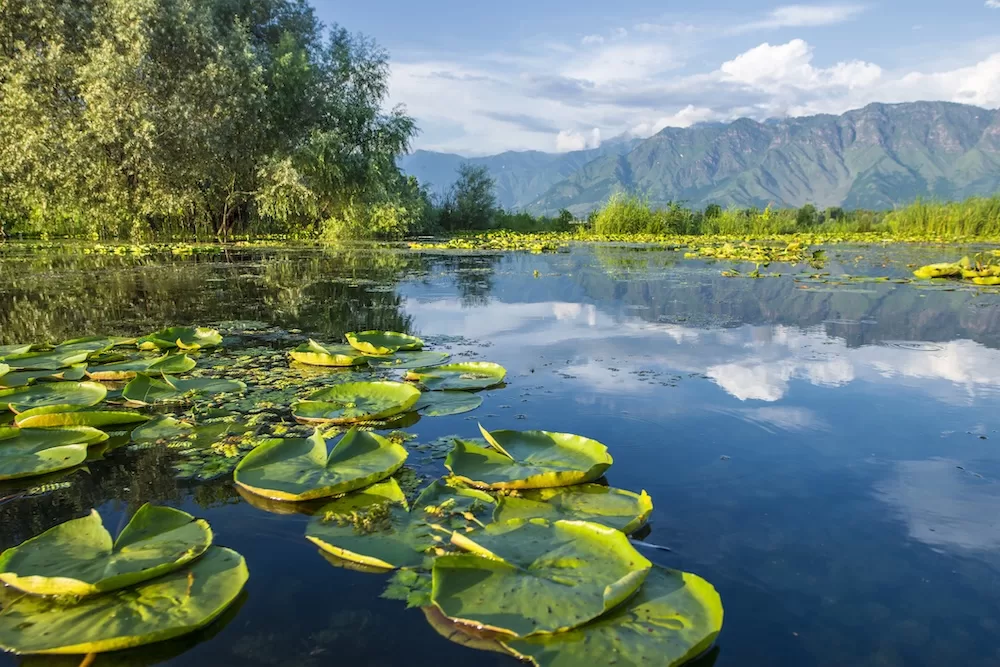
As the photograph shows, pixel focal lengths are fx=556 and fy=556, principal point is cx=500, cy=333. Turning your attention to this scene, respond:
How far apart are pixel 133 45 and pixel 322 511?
15655 millimetres

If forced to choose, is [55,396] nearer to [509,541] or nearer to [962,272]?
[509,541]

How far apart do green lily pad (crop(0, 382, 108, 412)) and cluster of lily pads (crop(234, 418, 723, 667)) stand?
126 cm

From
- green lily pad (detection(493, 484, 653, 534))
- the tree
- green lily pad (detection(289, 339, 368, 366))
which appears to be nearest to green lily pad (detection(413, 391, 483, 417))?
green lily pad (detection(289, 339, 368, 366))

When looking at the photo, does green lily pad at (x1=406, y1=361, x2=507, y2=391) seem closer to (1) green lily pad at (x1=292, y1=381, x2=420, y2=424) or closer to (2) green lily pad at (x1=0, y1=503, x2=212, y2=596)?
(1) green lily pad at (x1=292, y1=381, x2=420, y2=424)

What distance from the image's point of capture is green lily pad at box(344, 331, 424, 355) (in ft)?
12.1

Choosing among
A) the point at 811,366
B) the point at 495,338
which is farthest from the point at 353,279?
the point at 811,366

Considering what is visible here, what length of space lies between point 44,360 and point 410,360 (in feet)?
6.98

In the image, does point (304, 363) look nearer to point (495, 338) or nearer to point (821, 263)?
point (495, 338)

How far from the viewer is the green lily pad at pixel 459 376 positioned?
3.10 meters

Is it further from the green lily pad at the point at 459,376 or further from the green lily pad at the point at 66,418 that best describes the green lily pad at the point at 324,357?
the green lily pad at the point at 66,418

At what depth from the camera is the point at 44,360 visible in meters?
3.27

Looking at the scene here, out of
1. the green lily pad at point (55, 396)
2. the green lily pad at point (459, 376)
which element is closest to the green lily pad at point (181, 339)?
the green lily pad at point (55, 396)

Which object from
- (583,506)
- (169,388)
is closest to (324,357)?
(169,388)

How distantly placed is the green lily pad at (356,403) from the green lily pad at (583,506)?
0.96 m
